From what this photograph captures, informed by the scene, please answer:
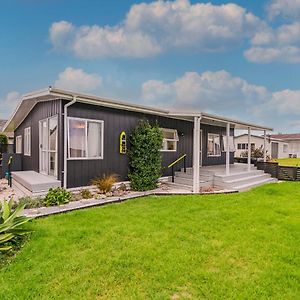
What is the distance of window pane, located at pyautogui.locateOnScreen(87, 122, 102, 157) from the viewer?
8.62 meters

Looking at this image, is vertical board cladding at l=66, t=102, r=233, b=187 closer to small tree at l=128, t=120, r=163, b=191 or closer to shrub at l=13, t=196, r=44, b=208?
small tree at l=128, t=120, r=163, b=191

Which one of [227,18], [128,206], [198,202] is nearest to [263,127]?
[227,18]

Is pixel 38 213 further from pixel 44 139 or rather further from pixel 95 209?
pixel 44 139

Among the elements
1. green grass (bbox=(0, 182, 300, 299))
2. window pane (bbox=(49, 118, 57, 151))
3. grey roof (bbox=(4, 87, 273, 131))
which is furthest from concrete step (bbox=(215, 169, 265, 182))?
window pane (bbox=(49, 118, 57, 151))

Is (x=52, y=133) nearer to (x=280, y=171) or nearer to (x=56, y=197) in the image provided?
(x=56, y=197)

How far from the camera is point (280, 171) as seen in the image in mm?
13898

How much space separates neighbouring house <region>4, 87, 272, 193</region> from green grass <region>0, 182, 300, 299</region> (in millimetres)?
2398

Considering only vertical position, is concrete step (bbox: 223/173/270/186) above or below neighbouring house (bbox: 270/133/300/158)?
below

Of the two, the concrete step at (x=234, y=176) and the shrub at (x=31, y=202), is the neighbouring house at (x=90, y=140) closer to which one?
the concrete step at (x=234, y=176)

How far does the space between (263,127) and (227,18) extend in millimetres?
6601

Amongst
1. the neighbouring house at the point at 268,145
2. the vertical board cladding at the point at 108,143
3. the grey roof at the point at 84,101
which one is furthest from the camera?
the neighbouring house at the point at 268,145

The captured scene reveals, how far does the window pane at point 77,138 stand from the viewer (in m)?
8.23

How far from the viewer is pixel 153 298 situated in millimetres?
2990

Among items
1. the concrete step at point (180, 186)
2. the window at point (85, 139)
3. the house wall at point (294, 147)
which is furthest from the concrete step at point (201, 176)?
the house wall at point (294, 147)
